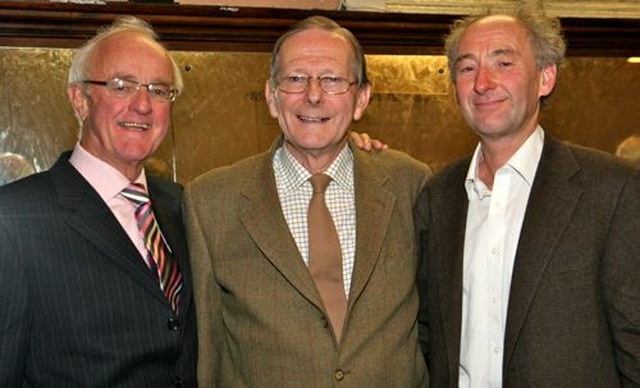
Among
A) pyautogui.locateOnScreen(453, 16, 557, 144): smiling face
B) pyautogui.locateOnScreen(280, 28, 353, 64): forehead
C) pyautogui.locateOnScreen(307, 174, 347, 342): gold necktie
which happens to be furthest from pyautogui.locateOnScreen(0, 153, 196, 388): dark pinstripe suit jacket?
pyautogui.locateOnScreen(453, 16, 557, 144): smiling face

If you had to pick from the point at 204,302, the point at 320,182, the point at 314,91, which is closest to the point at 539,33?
the point at 314,91

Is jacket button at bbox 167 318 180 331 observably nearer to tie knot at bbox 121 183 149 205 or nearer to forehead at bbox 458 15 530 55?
tie knot at bbox 121 183 149 205

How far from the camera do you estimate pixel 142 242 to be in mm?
2377

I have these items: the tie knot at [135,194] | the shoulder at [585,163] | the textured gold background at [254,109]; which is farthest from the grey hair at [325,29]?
the textured gold background at [254,109]

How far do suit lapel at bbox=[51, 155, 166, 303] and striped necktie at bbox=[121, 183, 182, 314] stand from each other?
0.23 ft

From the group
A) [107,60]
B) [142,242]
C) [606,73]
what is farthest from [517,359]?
[606,73]

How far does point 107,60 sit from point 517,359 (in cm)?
158

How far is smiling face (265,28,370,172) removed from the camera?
2.55 meters

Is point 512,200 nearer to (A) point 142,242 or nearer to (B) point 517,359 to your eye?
(B) point 517,359

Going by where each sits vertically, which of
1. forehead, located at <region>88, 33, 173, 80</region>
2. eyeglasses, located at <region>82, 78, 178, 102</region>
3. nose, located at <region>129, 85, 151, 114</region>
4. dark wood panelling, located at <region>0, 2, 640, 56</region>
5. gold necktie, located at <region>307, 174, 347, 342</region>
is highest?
dark wood panelling, located at <region>0, 2, 640, 56</region>

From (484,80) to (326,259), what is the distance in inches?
30.2

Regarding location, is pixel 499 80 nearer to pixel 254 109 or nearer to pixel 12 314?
pixel 12 314

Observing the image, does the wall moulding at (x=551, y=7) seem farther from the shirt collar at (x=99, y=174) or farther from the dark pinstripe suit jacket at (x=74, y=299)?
the dark pinstripe suit jacket at (x=74, y=299)

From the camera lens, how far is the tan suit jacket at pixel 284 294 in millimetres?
2387
